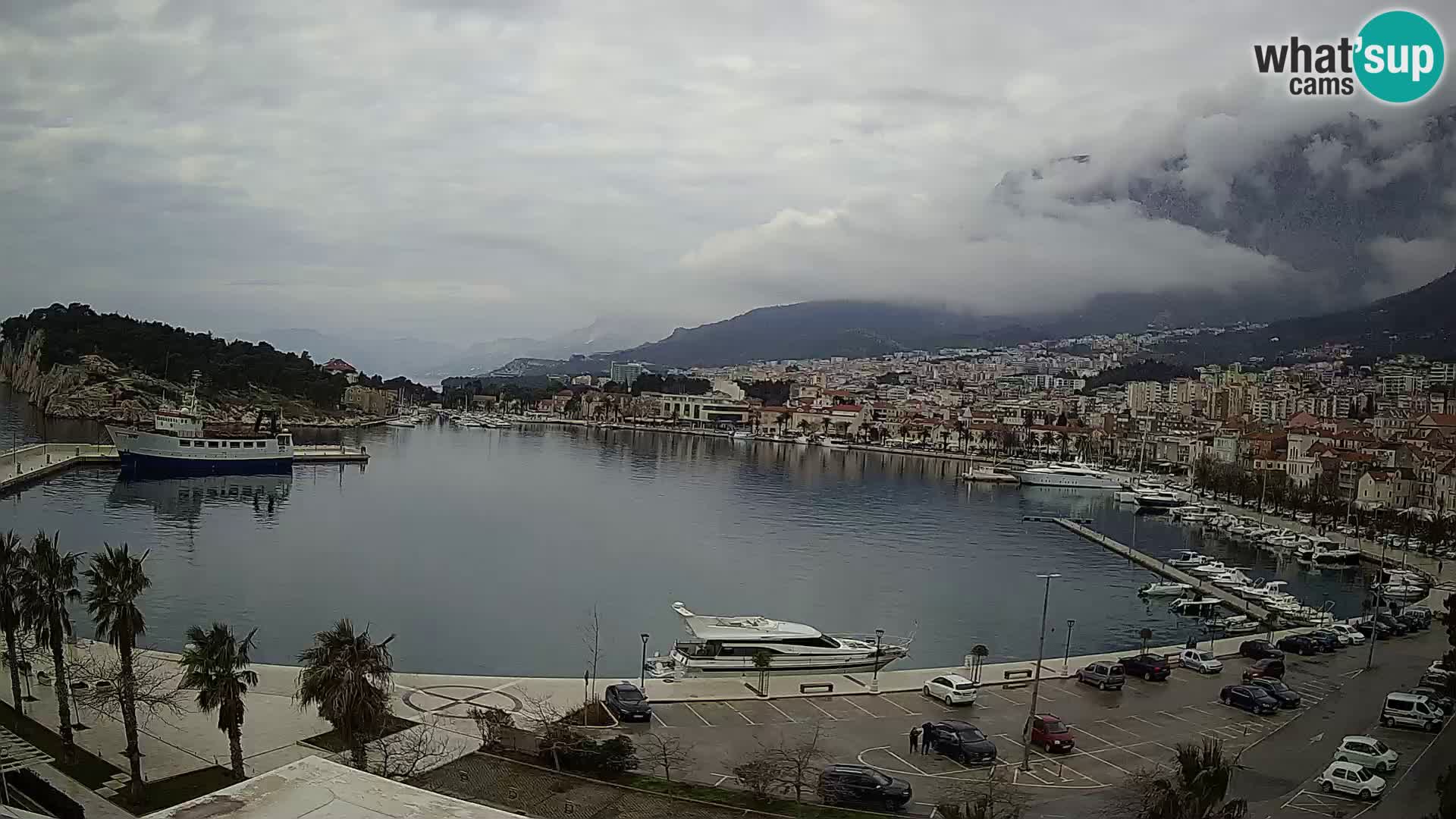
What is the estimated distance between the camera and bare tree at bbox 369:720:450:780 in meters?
8.45

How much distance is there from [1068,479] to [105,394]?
50.5m

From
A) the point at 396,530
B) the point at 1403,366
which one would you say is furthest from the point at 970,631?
the point at 1403,366

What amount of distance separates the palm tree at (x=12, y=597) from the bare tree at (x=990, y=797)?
879cm

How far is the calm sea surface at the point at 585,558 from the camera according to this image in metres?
16.6

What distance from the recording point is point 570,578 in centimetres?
2108

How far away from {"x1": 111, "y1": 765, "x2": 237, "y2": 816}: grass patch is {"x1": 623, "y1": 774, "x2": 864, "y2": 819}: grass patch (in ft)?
10.8

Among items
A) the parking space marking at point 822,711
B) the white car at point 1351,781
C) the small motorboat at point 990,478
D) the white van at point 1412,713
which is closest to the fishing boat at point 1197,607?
the white van at point 1412,713

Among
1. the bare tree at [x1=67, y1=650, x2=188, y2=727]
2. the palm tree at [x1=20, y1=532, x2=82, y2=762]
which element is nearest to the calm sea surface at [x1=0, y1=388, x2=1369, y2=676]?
the bare tree at [x1=67, y1=650, x2=188, y2=727]

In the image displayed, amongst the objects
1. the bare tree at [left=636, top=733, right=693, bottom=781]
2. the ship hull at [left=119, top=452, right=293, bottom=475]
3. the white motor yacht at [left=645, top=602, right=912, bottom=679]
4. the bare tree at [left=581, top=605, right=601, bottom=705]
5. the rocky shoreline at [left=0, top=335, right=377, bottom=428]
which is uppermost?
the rocky shoreline at [left=0, top=335, right=377, bottom=428]

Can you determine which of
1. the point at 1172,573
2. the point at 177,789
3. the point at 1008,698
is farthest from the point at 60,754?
the point at 1172,573

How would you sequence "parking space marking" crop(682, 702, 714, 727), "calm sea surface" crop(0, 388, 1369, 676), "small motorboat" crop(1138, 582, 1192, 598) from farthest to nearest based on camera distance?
1. "small motorboat" crop(1138, 582, 1192, 598)
2. "calm sea surface" crop(0, 388, 1369, 676)
3. "parking space marking" crop(682, 702, 714, 727)

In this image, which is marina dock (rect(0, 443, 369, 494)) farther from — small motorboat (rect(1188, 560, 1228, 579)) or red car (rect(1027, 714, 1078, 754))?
small motorboat (rect(1188, 560, 1228, 579))

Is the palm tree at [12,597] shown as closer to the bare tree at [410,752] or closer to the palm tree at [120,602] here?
the palm tree at [120,602]

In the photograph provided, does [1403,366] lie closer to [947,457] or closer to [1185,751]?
[947,457]
